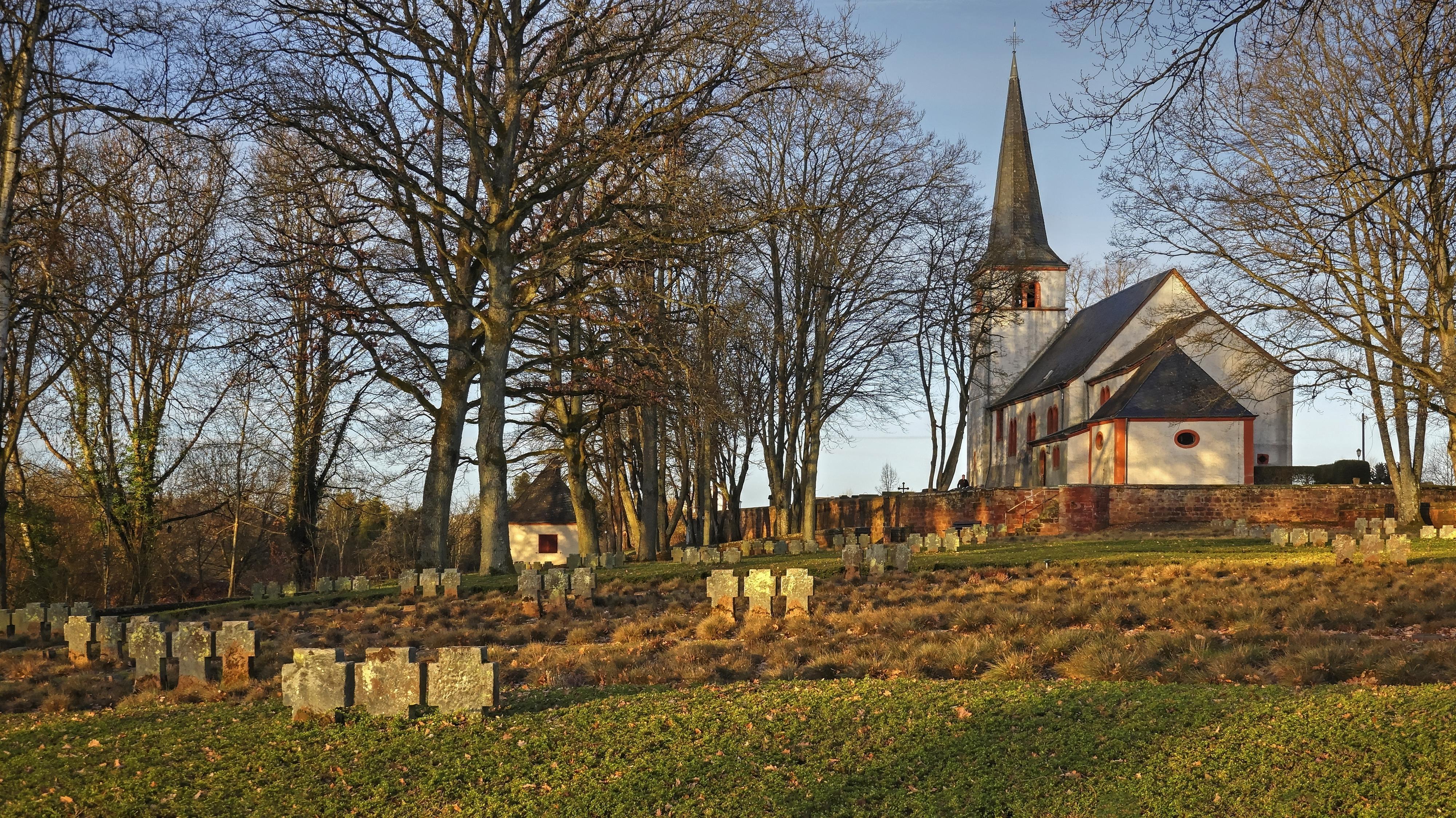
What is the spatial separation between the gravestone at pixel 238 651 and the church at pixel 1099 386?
22973 mm

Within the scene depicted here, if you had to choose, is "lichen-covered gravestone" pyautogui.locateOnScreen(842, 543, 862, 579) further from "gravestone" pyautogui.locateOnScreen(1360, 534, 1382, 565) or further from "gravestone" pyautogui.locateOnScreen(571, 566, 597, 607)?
"gravestone" pyautogui.locateOnScreen(1360, 534, 1382, 565)

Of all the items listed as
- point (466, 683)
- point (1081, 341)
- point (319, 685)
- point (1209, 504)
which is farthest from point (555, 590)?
point (1081, 341)

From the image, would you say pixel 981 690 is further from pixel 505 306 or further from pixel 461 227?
pixel 461 227

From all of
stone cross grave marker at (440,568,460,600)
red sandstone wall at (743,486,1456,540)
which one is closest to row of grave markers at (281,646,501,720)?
stone cross grave marker at (440,568,460,600)

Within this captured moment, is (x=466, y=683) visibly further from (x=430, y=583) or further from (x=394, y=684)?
(x=430, y=583)

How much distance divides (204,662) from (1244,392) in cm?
2282

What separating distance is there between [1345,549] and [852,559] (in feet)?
24.8

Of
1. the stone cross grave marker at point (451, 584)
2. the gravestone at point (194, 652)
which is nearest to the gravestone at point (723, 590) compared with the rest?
the stone cross grave marker at point (451, 584)

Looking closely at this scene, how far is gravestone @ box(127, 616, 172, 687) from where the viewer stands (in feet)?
31.9

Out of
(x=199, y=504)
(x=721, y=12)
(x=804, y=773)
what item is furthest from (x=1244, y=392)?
(x=199, y=504)

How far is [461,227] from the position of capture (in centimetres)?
1939

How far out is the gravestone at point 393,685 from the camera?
723cm

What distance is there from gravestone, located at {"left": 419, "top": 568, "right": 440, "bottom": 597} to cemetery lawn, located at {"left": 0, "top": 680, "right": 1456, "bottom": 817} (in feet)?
29.4

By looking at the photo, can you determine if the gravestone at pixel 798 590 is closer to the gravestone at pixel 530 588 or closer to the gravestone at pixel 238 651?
the gravestone at pixel 530 588
